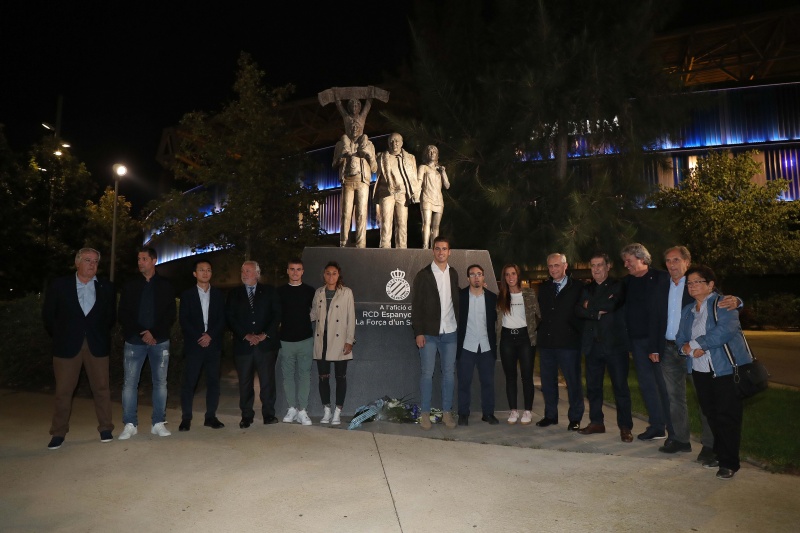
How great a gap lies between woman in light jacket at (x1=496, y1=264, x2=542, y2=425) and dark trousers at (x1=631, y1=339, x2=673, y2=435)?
1142mm

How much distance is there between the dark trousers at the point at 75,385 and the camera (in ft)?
16.9

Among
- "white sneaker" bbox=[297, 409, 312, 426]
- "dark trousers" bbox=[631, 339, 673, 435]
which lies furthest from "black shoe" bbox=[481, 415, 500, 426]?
"white sneaker" bbox=[297, 409, 312, 426]

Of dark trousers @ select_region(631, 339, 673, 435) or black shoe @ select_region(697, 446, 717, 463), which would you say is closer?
black shoe @ select_region(697, 446, 717, 463)

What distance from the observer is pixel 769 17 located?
77.1 ft

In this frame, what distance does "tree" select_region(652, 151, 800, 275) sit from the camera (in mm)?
20531

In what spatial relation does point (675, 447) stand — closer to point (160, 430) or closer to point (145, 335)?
point (160, 430)

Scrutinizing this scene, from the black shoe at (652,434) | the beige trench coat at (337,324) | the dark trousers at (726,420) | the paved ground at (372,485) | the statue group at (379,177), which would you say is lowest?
the paved ground at (372,485)

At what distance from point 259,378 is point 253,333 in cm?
52

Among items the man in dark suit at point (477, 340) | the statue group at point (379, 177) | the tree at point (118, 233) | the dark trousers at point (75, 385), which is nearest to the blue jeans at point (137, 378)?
the dark trousers at point (75, 385)

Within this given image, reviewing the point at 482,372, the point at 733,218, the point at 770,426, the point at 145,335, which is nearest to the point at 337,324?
the point at 482,372

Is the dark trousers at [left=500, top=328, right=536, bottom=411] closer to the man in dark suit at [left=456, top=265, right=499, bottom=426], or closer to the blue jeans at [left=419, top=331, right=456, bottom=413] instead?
the man in dark suit at [left=456, top=265, right=499, bottom=426]

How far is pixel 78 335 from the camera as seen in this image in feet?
17.2

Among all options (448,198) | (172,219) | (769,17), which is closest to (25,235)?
(172,219)

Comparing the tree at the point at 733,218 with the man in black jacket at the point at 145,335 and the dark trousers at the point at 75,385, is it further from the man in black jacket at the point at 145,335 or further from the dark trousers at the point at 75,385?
the dark trousers at the point at 75,385
